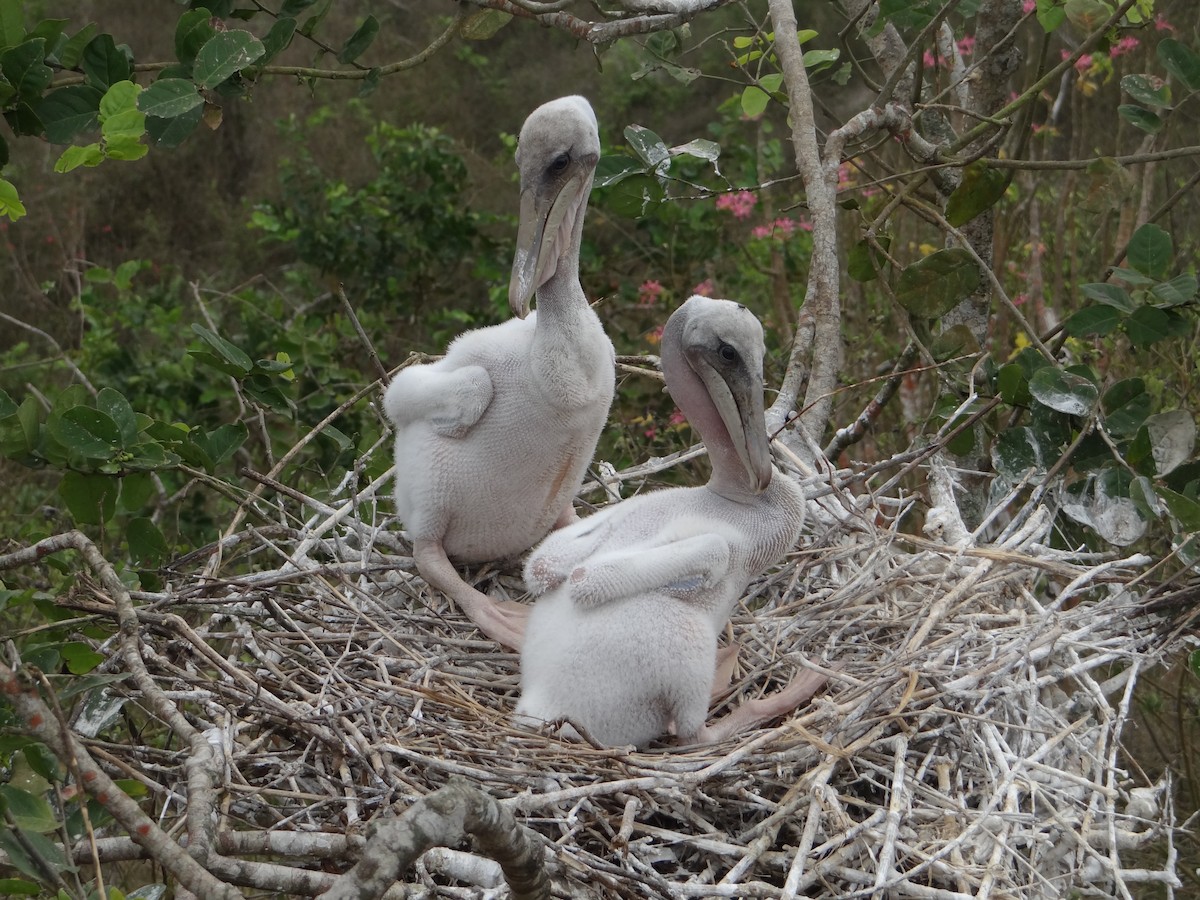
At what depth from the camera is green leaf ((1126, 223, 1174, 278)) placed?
3.04 metres

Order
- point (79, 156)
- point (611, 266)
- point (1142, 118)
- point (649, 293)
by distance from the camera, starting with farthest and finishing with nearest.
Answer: point (611, 266), point (649, 293), point (1142, 118), point (79, 156)

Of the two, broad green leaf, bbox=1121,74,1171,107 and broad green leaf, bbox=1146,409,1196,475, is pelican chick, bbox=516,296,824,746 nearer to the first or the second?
broad green leaf, bbox=1146,409,1196,475

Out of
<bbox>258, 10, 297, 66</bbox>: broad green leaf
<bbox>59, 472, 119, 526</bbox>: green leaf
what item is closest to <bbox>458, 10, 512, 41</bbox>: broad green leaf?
<bbox>258, 10, 297, 66</bbox>: broad green leaf

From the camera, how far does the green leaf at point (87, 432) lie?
2.70 meters

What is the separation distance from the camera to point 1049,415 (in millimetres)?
3145

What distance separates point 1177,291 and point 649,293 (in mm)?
2982

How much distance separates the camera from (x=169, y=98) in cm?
257

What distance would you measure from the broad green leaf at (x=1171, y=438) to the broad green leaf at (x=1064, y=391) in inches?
5.4

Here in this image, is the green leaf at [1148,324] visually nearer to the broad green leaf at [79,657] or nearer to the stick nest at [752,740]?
the stick nest at [752,740]

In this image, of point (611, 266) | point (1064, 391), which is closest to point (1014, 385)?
point (1064, 391)

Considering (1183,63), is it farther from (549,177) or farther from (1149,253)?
(549,177)

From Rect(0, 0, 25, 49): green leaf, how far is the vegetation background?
71mm

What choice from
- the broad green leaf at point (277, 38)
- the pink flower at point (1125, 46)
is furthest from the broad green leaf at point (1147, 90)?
the broad green leaf at point (277, 38)

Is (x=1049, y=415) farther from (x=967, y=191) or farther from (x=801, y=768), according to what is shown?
(x=801, y=768)
